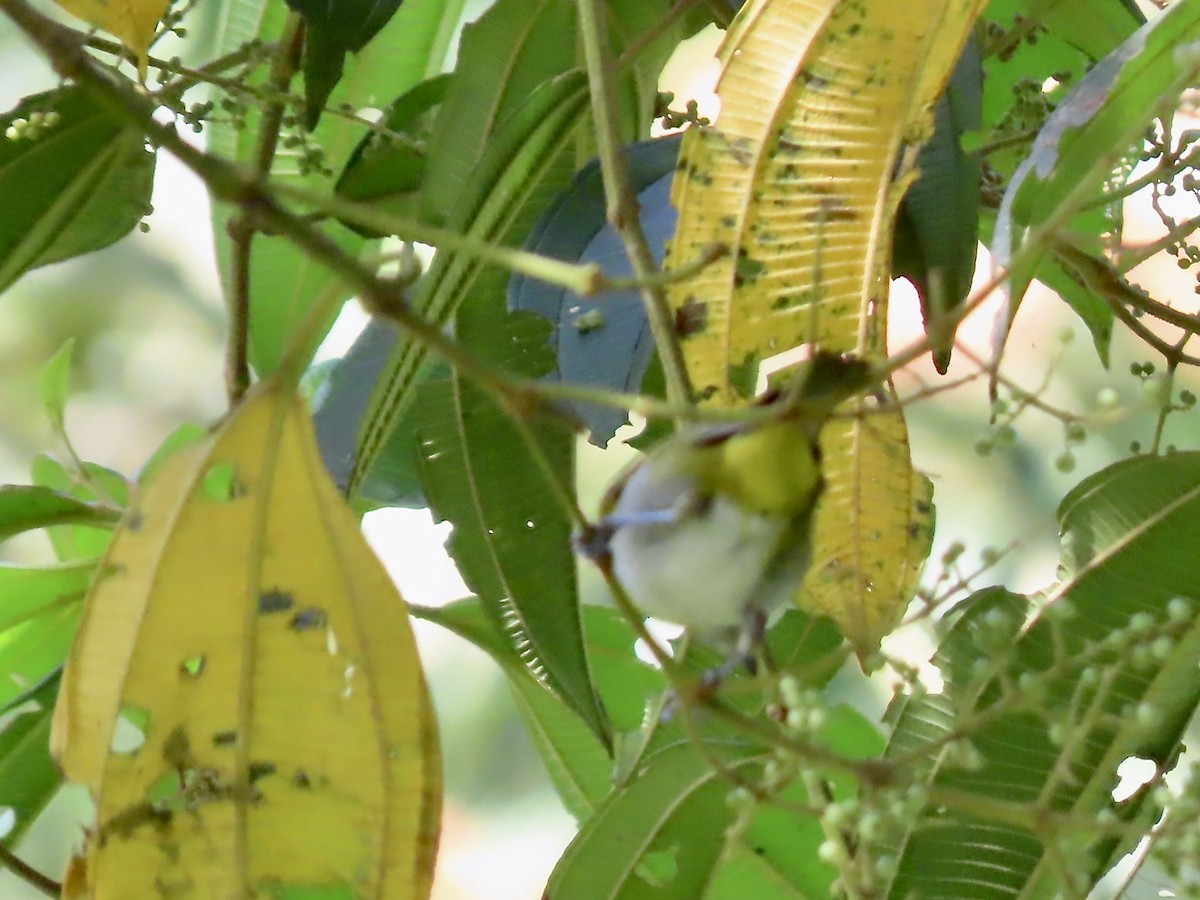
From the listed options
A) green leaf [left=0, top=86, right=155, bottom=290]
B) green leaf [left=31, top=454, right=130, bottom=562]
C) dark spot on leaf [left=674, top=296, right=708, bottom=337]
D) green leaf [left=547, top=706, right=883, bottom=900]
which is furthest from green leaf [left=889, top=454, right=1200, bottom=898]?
green leaf [left=31, top=454, right=130, bottom=562]

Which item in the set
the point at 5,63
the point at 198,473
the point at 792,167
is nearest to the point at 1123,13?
the point at 792,167

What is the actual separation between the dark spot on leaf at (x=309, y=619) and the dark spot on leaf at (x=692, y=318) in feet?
0.63

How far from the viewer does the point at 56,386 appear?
3.02 ft

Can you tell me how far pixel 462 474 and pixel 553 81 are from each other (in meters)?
0.20

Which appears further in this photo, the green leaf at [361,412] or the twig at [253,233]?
the green leaf at [361,412]

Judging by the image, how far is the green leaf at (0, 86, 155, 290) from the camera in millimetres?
734

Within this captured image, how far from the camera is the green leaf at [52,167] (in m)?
0.73

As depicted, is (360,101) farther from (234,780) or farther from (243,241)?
(234,780)

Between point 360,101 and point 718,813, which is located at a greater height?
point 360,101

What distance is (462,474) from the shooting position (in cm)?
71

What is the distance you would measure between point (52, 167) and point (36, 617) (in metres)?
0.31

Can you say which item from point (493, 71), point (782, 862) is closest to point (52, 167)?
point (493, 71)

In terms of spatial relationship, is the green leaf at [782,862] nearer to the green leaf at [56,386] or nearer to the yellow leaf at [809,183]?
the yellow leaf at [809,183]

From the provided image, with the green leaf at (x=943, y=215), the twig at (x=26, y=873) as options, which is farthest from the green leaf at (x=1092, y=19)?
the twig at (x=26, y=873)
